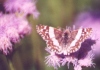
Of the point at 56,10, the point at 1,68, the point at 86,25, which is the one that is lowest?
the point at 1,68

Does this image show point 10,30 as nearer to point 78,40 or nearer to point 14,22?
point 14,22

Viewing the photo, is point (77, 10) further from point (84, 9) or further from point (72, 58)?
point (72, 58)

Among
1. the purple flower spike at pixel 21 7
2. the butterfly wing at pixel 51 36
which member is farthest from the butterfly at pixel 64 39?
the purple flower spike at pixel 21 7

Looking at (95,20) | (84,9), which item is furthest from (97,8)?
(95,20)

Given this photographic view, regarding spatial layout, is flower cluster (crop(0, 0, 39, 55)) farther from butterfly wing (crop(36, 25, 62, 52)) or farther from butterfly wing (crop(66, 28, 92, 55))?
butterfly wing (crop(66, 28, 92, 55))

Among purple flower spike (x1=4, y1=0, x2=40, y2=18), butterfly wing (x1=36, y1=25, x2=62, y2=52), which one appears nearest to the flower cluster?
purple flower spike (x1=4, y1=0, x2=40, y2=18)

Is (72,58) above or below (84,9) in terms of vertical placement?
below
